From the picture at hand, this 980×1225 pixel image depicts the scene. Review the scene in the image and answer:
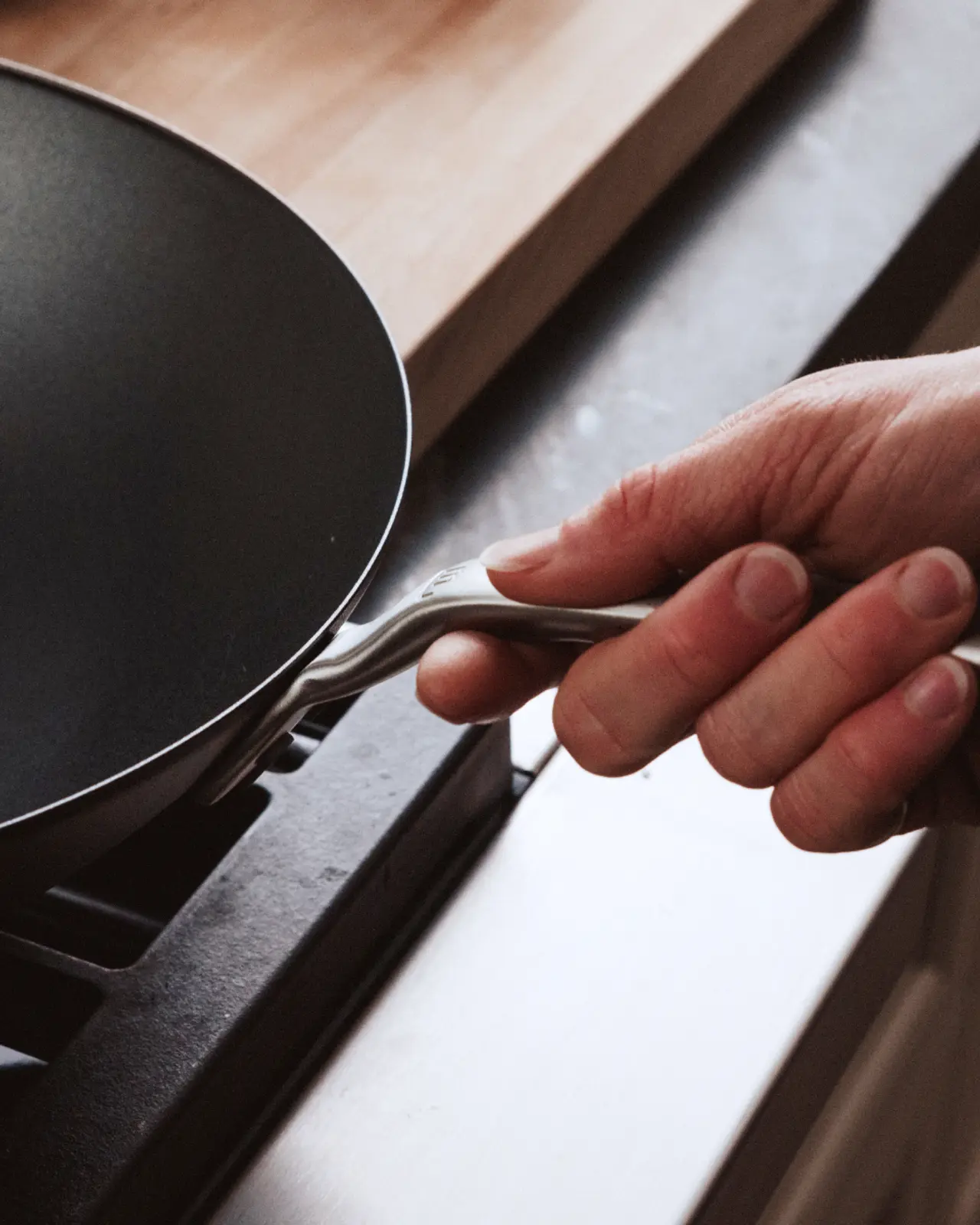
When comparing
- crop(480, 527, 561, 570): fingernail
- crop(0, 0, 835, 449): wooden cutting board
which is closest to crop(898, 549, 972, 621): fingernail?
crop(480, 527, 561, 570): fingernail

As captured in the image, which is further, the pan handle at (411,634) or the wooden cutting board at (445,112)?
the wooden cutting board at (445,112)

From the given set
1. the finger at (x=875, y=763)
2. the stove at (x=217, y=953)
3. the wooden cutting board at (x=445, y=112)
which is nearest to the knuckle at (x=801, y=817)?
the finger at (x=875, y=763)

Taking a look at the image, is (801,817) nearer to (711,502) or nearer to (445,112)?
(711,502)

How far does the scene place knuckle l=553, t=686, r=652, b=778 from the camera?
44 centimetres

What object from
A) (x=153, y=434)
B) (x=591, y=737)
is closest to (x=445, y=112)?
(x=153, y=434)

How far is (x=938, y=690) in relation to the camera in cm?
37

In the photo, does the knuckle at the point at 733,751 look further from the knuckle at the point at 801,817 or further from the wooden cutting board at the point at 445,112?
the wooden cutting board at the point at 445,112

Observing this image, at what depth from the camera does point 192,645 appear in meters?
0.49

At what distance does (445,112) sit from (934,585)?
0.46 meters

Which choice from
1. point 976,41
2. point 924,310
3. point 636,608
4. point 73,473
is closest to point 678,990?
point 636,608

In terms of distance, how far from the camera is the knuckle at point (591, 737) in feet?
1.44

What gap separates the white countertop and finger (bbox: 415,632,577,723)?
0.25ft

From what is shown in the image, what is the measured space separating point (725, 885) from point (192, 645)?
0.20m

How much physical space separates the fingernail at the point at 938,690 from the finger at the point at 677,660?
4 centimetres
